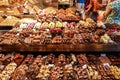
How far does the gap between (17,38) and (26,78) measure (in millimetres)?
1302

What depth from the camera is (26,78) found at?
371cm

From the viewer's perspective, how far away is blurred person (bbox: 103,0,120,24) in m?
5.81

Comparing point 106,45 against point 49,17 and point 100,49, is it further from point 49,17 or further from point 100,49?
point 49,17

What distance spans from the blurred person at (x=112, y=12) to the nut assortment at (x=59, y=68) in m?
1.66

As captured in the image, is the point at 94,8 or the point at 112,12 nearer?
the point at 112,12

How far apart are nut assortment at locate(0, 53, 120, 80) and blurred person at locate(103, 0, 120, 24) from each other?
1.66m

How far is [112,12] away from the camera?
598cm

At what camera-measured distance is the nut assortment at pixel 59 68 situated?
375 centimetres

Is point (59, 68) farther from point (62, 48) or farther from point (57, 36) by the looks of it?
point (57, 36)

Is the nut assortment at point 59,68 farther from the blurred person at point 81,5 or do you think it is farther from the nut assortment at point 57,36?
the blurred person at point 81,5

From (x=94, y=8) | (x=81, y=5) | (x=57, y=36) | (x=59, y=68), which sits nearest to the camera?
(x=59, y=68)

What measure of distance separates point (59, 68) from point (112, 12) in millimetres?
2555

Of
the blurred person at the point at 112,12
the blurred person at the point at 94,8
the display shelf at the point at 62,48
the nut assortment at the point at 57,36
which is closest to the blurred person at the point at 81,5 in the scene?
the blurred person at the point at 94,8

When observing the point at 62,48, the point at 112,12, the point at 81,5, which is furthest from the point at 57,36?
the point at 81,5
